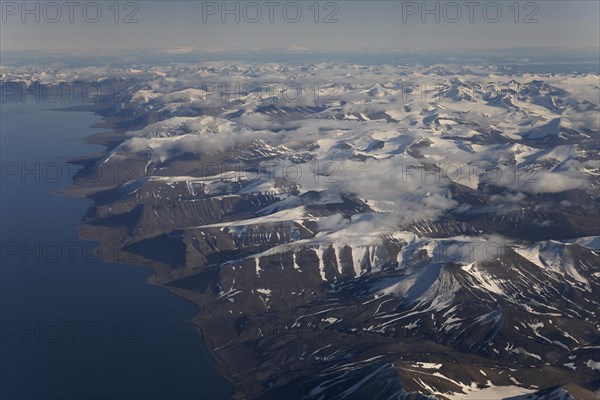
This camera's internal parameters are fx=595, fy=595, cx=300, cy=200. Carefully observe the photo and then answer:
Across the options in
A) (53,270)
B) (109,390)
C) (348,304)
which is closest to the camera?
(109,390)

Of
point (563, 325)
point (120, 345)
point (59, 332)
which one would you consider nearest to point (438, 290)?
point (563, 325)

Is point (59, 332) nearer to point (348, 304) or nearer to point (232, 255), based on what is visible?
point (232, 255)

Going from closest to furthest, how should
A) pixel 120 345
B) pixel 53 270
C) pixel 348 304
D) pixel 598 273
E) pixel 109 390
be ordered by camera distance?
pixel 109 390 → pixel 120 345 → pixel 348 304 → pixel 598 273 → pixel 53 270

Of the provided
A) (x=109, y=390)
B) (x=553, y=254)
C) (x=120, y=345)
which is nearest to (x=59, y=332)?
(x=120, y=345)

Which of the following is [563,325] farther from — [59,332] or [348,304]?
[59,332]

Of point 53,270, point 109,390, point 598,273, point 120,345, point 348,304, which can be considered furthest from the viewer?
point 53,270

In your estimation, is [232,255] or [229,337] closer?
[229,337]

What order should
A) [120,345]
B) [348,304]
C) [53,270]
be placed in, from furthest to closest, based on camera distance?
[53,270], [348,304], [120,345]

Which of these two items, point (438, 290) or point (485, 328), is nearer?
point (485, 328)

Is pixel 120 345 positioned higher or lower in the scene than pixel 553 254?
lower
